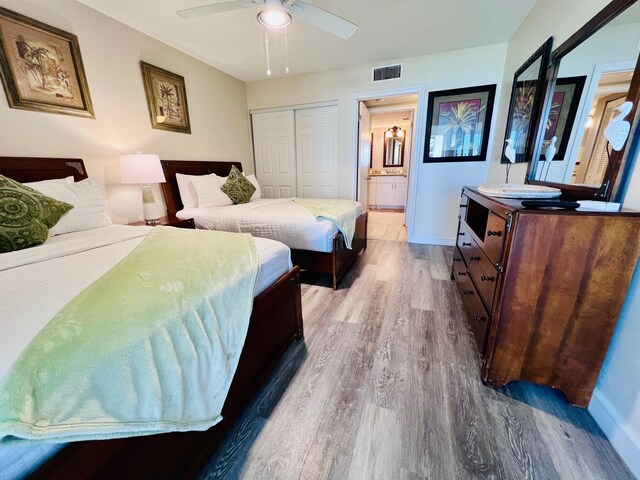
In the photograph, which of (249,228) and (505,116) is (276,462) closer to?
(249,228)

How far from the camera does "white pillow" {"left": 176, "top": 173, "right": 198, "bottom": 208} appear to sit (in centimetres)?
296

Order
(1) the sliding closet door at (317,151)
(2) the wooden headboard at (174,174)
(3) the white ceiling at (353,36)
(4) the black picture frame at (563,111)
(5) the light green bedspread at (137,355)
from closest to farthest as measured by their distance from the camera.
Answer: (5) the light green bedspread at (137,355) → (4) the black picture frame at (563,111) → (3) the white ceiling at (353,36) → (2) the wooden headboard at (174,174) → (1) the sliding closet door at (317,151)

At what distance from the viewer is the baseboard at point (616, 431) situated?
3.14 ft

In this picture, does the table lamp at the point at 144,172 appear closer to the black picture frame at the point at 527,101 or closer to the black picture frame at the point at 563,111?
the black picture frame at the point at 563,111

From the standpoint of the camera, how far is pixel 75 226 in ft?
5.74

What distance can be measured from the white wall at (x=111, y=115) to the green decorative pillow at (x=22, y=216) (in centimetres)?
77

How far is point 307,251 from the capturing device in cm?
244

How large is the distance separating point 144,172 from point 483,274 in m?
2.83

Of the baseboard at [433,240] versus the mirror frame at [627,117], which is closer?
the mirror frame at [627,117]

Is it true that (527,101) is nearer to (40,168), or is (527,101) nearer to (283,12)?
(283,12)

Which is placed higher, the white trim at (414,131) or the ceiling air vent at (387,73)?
the ceiling air vent at (387,73)

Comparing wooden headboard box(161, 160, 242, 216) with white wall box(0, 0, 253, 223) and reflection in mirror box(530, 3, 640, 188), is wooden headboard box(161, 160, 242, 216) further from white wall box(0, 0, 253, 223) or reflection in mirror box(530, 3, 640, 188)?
reflection in mirror box(530, 3, 640, 188)

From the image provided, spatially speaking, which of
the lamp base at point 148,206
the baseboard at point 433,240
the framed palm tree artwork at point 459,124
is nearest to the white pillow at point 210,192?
the lamp base at point 148,206

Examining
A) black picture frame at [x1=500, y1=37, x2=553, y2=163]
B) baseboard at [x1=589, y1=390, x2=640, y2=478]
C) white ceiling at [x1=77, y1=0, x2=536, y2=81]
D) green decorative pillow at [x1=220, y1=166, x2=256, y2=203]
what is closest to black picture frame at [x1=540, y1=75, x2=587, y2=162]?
black picture frame at [x1=500, y1=37, x2=553, y2=163]
